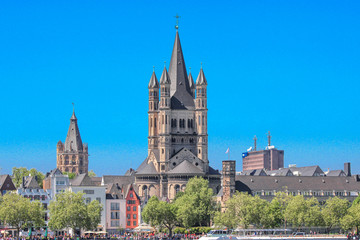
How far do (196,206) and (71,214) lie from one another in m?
36.2

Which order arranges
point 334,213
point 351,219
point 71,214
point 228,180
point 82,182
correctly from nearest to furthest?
point 71,214, point 351,219, point 334,213, point 228,180, point 82,182

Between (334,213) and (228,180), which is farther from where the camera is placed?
(228,180)

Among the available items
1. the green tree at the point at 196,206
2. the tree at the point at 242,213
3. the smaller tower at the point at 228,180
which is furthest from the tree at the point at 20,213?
the smaller tower at the point at 228,180

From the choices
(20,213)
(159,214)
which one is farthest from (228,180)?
(20,213)

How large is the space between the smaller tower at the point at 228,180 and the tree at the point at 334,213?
2400 cm

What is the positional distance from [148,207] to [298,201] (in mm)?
33023

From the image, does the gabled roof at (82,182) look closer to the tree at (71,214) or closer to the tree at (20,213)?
the tree at (71,214)

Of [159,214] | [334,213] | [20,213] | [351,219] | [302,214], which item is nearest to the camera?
[20,213]

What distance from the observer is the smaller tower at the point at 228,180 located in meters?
189

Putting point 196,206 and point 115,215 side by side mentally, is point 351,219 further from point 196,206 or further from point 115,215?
point 115,215

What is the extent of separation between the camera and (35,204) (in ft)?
546

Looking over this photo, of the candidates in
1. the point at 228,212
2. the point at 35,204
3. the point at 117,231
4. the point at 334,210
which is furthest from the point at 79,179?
the point at 334,210

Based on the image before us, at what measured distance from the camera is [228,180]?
190 m

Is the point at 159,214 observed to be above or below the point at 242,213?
below
